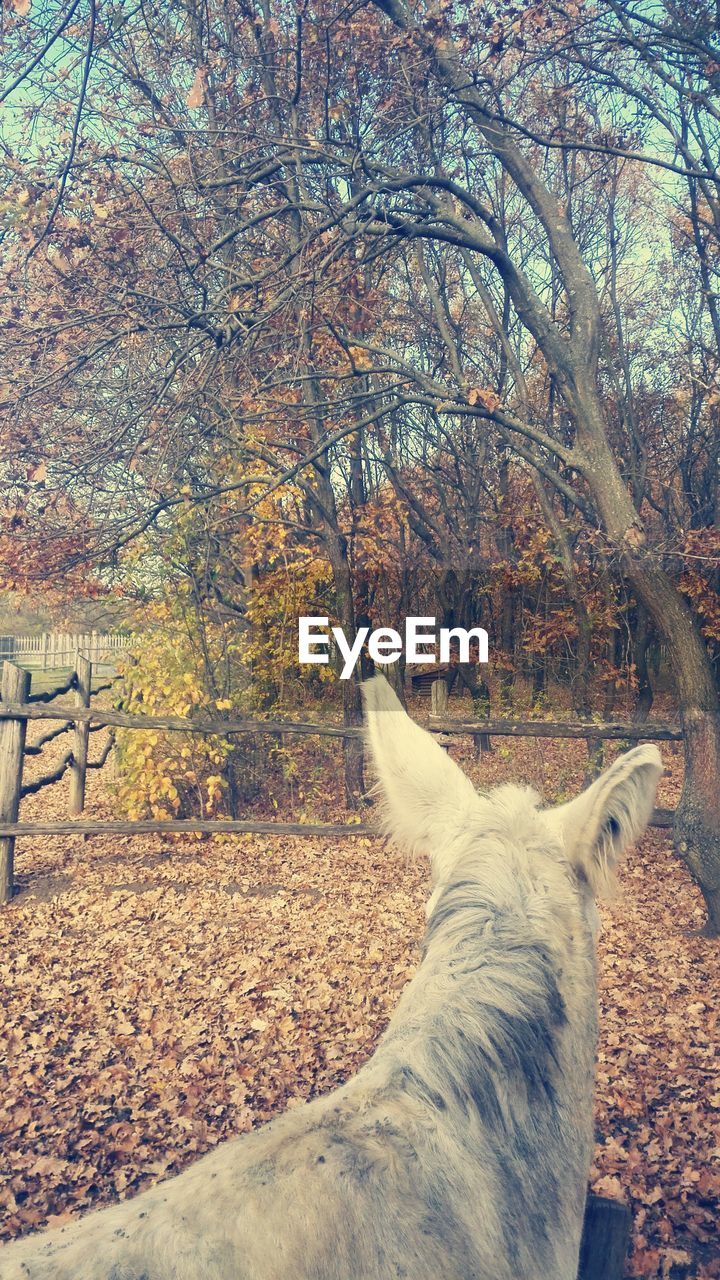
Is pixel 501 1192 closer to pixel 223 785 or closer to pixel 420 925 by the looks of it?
pixel 420 925

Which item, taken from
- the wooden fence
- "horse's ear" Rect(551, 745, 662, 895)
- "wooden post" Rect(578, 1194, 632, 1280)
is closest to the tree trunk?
"wooden post" Rect(578, 1194, 632, 1280)

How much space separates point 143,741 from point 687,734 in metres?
6.34

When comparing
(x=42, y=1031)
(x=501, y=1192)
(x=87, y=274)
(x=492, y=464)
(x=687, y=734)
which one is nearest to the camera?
(x=501, y=1192)

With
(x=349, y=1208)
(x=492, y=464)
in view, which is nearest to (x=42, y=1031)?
(x=349, y=1208)

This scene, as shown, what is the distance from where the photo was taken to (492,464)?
17.0 meters

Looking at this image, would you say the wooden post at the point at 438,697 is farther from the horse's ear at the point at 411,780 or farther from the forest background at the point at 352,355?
the horse's ear at the point at 411,780

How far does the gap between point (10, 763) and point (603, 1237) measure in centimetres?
739

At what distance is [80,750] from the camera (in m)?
11.8

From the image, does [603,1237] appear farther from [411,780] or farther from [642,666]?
[642,666]

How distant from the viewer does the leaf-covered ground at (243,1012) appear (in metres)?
4.37

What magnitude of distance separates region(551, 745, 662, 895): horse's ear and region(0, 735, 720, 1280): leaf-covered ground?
112 inches

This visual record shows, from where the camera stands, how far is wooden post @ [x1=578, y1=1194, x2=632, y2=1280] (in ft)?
8.04

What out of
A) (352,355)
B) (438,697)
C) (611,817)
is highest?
(352,355)

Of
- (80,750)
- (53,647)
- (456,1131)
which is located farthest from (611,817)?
(53,647)
